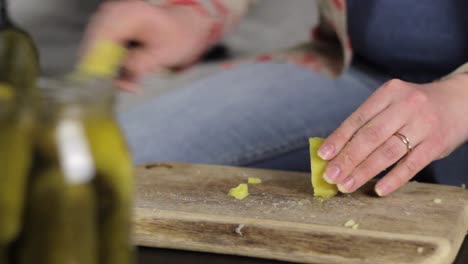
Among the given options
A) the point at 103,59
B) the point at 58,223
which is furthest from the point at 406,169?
the point at 58,223

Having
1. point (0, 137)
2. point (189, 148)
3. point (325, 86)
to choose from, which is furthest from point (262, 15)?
point (0, 137)

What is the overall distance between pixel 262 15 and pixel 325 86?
80cm

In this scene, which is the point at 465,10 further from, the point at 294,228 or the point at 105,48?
the point at 105,48

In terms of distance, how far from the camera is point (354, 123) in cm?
98

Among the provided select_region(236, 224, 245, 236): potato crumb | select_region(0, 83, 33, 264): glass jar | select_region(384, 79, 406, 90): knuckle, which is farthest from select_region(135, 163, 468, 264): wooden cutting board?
select_region(0, 83, 33, 264): glass jar

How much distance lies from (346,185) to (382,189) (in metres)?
0.04

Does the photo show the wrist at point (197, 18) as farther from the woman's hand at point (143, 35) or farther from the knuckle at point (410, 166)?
the knuckle at point (410, 166)

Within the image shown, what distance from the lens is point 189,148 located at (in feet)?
4.12

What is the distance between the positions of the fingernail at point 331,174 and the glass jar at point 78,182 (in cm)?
43

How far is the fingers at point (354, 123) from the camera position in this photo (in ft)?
3.13

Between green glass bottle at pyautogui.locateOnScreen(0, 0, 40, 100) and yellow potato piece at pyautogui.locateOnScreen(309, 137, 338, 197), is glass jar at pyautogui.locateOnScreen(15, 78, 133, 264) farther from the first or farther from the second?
yellow potato piece at pyautogui.locateOnScreen(309, 137, 338, 197)

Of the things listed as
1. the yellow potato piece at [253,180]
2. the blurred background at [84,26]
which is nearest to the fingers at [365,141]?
the yellow potato piece at [253,180]

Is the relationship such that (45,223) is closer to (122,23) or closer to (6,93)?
(6,93)

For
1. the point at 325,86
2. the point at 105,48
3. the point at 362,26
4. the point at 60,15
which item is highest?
the point at 105,48
